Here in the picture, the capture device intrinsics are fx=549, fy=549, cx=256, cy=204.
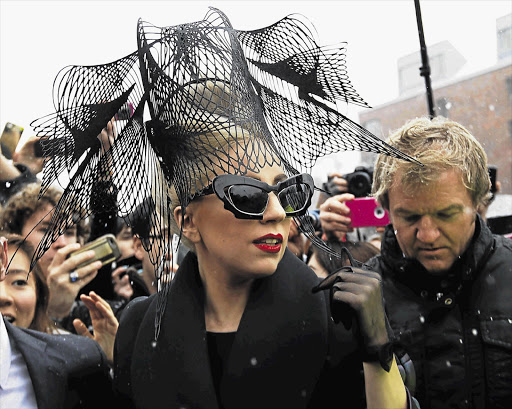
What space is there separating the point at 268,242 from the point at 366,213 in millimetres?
1041

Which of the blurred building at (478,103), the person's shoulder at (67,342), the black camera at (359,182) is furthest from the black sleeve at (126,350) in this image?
the blurred building at (478,103)

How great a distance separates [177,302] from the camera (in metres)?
1.67

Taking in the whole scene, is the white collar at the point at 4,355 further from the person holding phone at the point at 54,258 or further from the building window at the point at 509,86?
the building window at the point at 509,86

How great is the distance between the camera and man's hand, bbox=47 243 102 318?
2709 mm

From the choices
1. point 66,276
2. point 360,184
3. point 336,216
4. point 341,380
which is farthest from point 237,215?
point 66,276

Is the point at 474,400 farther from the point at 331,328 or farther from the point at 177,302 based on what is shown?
the point at 177,302

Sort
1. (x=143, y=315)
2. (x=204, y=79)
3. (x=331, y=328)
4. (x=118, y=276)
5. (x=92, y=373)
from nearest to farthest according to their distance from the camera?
1. (x=204, y=79)
2. (x=331, y=328)
3. (x=143, y=315)
4. (x=92, y=373)
5. (x=118, y=276)

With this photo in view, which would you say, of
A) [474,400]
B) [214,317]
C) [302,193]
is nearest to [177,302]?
[214,317]

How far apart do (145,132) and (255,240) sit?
1.32 feet

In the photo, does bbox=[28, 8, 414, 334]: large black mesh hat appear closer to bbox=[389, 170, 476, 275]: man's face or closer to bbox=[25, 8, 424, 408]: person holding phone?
bbox=[25, 8, 424, 408]: person holding phone

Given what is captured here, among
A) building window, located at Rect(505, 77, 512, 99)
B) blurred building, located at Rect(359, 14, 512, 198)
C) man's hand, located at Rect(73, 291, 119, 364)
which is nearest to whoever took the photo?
man's hand, located at Rect(73, 291, 119, 364)

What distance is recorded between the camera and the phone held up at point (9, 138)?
112 inches

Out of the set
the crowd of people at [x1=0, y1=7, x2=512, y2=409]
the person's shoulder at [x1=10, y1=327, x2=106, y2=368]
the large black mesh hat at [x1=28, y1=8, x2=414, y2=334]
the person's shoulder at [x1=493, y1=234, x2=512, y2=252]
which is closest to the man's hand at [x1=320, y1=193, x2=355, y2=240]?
the crowd of people at [x1=0, y1=7, x2=512, y2=409]

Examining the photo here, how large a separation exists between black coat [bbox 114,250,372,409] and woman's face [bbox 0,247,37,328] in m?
0.83
